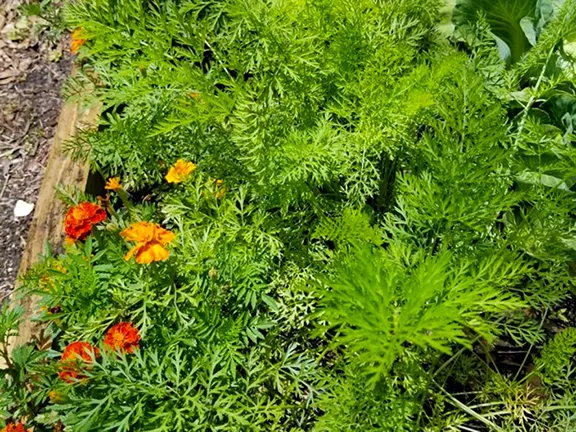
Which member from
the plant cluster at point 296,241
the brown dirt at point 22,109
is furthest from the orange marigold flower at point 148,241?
the brown dirt at point 22,109

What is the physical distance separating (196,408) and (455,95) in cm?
97

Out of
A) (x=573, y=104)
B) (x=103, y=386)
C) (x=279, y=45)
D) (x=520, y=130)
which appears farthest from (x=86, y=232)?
(x=573, y=104)

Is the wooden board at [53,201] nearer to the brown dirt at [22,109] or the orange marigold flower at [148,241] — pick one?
the brown dirt at [22,109]

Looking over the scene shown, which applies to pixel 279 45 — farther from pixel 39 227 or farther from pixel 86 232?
pixel 39 227

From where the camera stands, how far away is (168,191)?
2.26 m

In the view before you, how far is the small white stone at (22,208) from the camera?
2.44m

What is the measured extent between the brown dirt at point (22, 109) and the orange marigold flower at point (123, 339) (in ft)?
3.18

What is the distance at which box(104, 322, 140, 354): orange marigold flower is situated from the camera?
148 centimetres

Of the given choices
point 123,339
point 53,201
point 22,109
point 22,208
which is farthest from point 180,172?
point 22,109

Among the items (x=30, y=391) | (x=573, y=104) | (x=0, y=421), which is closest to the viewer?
(x=0, y=421)

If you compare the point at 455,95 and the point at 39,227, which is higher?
the point at 455,95

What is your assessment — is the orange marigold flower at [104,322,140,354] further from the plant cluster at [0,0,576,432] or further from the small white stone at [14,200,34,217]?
the small white stone at [14,200,34,217]

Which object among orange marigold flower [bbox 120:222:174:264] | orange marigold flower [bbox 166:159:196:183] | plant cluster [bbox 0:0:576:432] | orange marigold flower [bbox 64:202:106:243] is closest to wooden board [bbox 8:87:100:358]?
plant cluster [bbox 0:0:576:432]

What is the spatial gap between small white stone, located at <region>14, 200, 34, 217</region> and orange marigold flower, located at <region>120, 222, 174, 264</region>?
1.20 metres
